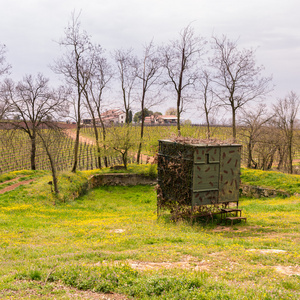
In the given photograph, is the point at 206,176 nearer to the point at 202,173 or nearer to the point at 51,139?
the point at 202,173

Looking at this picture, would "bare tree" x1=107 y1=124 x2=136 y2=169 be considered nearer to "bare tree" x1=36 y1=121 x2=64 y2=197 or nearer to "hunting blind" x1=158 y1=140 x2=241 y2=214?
"bare tree" x1=36 y1=121 x2=64 y2=197

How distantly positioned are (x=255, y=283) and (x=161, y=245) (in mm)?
4011

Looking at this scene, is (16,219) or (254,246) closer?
(254,246)

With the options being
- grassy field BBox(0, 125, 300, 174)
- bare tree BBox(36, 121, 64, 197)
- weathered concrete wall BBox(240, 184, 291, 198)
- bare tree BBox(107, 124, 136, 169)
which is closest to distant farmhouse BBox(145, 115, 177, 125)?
grassy field BBox(0, 125, 300, 174)

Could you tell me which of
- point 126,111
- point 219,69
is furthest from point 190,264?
point 126,111

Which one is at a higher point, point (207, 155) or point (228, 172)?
point (207, 155)

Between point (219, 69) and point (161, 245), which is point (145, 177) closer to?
point (219, 69)

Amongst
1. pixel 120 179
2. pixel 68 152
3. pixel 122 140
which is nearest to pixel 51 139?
pixel 120 179

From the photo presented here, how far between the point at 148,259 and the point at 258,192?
18.6 m

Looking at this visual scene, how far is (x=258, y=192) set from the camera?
24328mm

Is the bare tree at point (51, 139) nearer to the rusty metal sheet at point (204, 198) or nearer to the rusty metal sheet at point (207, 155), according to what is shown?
the rusty metal sheet at point (204, 198)

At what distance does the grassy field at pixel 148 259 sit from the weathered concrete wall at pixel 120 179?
50.3ft

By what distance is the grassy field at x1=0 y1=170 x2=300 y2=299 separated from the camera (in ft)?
19.3

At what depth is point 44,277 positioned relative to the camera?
6625 mm
